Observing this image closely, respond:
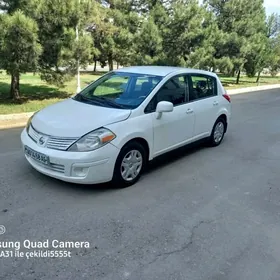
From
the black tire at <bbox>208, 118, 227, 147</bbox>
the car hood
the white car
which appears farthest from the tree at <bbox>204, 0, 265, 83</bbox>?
the car hood

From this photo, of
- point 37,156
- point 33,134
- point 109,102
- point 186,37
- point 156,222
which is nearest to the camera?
point 156,222

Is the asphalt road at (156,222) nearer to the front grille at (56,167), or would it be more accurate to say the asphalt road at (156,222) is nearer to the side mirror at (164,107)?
the front grille at (56,167)

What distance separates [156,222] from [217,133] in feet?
11.0

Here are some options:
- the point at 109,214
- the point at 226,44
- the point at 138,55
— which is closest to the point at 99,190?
the point at 109,214

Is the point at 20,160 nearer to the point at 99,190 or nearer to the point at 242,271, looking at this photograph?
the point at 99,190

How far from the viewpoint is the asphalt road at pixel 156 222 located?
2596mm

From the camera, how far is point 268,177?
4738 millimetres

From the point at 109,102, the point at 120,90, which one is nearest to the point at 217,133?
the point at 120,90

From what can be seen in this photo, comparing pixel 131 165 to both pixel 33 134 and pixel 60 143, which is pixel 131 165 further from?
pixel 33 134

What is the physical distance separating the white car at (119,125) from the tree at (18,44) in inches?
161

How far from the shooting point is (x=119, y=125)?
152 inches

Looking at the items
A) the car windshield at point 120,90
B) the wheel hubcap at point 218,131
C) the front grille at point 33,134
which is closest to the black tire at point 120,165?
the car windshield at point 120,90

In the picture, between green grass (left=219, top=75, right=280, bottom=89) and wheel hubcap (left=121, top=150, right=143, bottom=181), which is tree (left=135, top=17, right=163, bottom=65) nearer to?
green grass (left=219, top=75, right=280, bottom=89)

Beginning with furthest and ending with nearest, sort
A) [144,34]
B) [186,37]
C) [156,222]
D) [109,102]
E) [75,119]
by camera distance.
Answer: [186,37]
[144,34]
[109,102]
[75,119]
[156,222]
